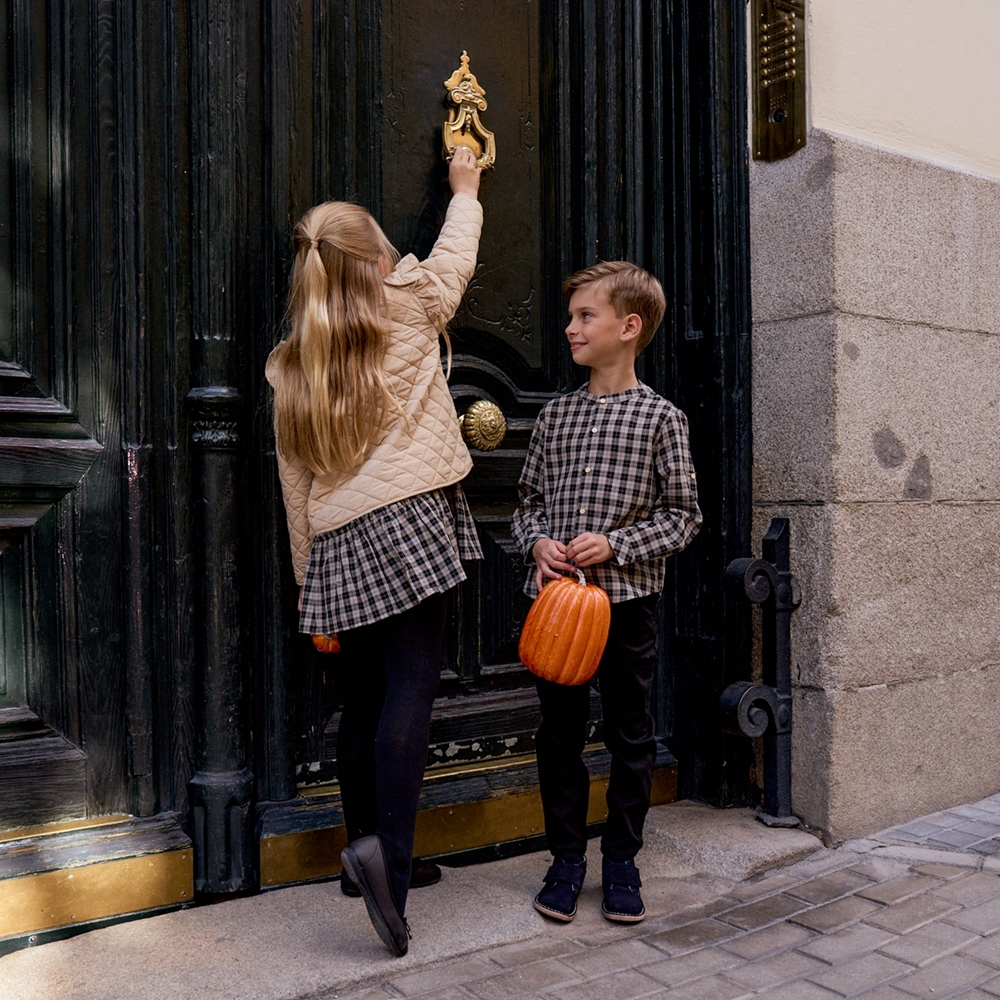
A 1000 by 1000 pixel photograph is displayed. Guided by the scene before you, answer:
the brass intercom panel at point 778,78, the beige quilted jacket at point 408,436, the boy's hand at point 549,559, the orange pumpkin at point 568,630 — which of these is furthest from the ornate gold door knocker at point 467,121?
the orange pumpkin at point 568,630

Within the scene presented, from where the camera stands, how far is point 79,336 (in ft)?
8.37

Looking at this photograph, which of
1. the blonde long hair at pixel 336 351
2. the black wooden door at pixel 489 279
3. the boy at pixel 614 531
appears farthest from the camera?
the black wooden door at pixel 489 279

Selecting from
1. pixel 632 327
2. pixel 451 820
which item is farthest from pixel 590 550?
pixel 451 820

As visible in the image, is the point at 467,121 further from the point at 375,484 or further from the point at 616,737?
the point at 616,737

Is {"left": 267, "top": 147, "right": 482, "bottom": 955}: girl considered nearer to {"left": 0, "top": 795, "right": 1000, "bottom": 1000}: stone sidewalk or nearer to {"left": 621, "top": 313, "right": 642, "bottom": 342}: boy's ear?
{"left": 0, "top": 795, "right": 1000, "bottom": 1000}: stone sidewalk

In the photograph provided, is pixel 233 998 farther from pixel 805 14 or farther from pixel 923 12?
pixel 923 12

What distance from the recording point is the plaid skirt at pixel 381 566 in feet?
7.88

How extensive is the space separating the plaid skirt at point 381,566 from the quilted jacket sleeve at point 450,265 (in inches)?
17.4

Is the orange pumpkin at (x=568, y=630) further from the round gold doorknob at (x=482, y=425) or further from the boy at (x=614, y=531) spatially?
the round gold doorknob at (x=482, y=425)

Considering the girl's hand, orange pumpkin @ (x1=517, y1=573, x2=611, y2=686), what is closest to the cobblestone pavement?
orange pumpkin @ (x1=517, y1=573, x2=611, y2=686)

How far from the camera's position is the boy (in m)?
2.60

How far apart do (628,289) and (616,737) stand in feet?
3.67

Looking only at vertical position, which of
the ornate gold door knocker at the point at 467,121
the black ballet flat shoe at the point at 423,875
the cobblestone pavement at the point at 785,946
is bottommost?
the cobblestone pavement at the point at 785,946

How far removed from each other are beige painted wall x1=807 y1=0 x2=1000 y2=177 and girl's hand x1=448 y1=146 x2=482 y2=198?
1.12 m
